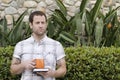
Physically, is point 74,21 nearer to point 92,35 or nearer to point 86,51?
point 92,35

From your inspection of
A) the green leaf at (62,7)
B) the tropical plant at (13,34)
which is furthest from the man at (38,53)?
the green leaf at (62,7)

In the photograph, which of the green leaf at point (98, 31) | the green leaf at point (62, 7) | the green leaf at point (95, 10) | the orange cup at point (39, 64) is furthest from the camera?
the green leaf at point (62, 7)

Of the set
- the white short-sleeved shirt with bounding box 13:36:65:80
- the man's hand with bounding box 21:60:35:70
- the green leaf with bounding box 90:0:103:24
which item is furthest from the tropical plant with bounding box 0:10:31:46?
the man's hand with bounding box 21:60:35:70

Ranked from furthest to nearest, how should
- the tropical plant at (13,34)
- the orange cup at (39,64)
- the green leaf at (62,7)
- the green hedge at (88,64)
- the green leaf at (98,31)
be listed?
the green leaf at (62,7)
the green leaf at (98,31)
the tropical plant at (13,34)
the green hedge at (88,64)
the orange cup at (39,64)

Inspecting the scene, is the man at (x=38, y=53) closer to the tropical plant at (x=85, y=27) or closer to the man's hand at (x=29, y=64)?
the man's hand at (x=29, y=64)

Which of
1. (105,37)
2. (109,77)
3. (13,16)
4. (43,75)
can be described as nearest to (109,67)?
(109,77)

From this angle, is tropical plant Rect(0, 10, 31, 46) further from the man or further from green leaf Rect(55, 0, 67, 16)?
the man

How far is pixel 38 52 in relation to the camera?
3561 millimetres

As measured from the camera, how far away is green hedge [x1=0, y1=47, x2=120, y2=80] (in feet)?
16.6

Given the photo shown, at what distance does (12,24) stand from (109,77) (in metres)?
2.26

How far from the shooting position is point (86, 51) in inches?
208

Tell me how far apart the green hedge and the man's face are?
1515 mm

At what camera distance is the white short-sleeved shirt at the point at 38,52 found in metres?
3.54

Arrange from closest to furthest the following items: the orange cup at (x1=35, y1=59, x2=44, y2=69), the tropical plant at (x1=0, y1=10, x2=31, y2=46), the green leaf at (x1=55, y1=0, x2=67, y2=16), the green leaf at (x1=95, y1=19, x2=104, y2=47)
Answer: the orange cup at (x1=35, y1=59, x2=44, y2=69)
the tropical plant at (x1=0, y1=10, x2=31, y2=46)
the green leaf at (x1=95, y1=19, x2=104, y2=47)
the green leaf at (x1=55, y1=0, x2=67, y2=16)
